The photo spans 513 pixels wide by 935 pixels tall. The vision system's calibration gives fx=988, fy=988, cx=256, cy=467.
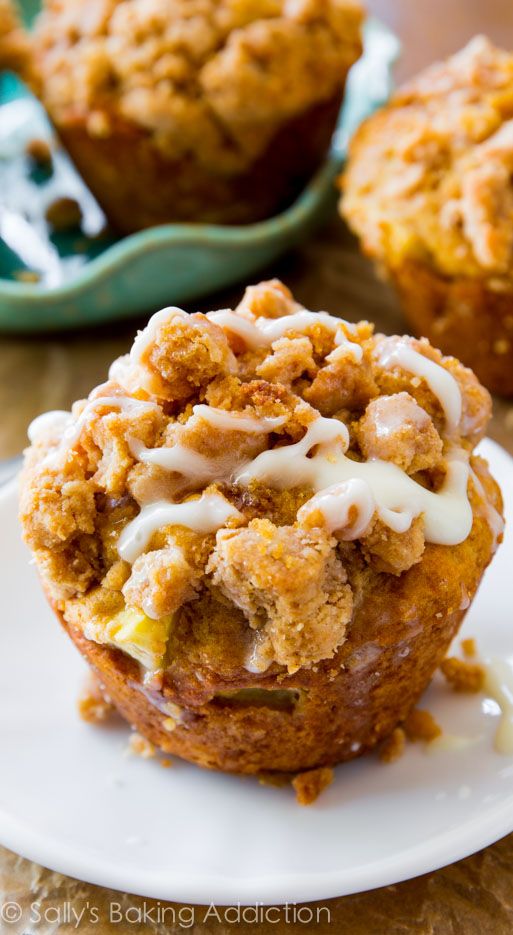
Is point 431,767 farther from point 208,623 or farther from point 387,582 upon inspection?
point 208,623

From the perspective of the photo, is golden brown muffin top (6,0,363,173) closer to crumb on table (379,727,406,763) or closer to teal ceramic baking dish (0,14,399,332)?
teal ceramic baking dish (0,14,399,332)

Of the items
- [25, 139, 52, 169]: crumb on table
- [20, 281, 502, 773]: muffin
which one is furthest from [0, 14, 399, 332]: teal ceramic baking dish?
[20, 281, 502, 773]: muffin

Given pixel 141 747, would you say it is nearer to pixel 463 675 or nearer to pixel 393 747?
pixel 393 747

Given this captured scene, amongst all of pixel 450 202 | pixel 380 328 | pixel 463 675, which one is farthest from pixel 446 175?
pixel 463 675

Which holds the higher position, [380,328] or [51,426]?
[51,426]

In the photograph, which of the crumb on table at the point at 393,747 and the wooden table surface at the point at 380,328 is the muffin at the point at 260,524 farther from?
the wooden table surface at the point at 380,328

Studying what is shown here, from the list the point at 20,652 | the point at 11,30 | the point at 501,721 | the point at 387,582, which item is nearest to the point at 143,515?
the point at 387,582
